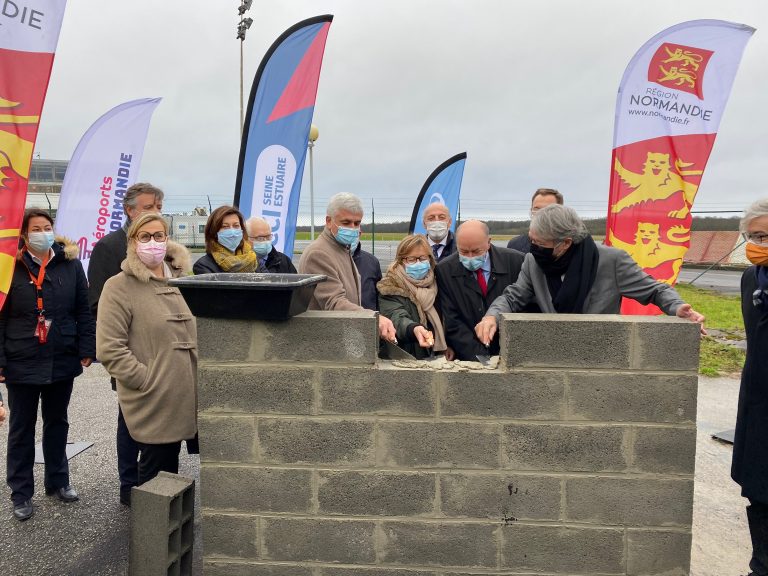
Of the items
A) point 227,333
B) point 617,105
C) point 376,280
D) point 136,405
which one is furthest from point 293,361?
point 617,105

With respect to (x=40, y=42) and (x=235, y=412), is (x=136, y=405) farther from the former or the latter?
(x=40, y=42)

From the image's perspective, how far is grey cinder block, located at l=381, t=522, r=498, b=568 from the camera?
Result: 248 centimetres

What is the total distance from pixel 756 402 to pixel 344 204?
252cm

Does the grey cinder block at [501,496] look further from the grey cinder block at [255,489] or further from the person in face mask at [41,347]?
the person in face mask at [41,347]

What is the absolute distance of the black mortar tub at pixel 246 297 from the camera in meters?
2.31

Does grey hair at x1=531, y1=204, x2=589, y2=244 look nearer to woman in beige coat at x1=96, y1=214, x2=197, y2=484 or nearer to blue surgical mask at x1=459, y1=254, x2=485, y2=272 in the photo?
blue surgical mask at x1=459, y1=254, x2=485, y2=272

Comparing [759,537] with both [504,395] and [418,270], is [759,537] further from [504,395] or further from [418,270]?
[418,270]

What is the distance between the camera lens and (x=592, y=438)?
7.86ft

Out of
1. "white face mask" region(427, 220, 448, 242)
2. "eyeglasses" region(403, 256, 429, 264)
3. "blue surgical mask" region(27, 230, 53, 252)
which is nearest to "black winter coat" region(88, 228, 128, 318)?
"blue surgical mask" region(27, 230, 53, 252)

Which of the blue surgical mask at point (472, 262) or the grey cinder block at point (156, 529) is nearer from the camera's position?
the grey cinder block at point (156, 529)

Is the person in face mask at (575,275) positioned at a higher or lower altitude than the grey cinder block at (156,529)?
higher

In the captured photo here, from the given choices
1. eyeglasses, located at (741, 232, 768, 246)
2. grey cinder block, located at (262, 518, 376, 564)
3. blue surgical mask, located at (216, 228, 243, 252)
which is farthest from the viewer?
blue surgical mask, located at (216, 228, 243, 252)

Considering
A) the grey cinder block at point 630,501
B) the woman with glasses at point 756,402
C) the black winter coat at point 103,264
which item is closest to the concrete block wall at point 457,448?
the grey cinder block at point 630,501

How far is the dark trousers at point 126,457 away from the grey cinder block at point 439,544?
206 cm
